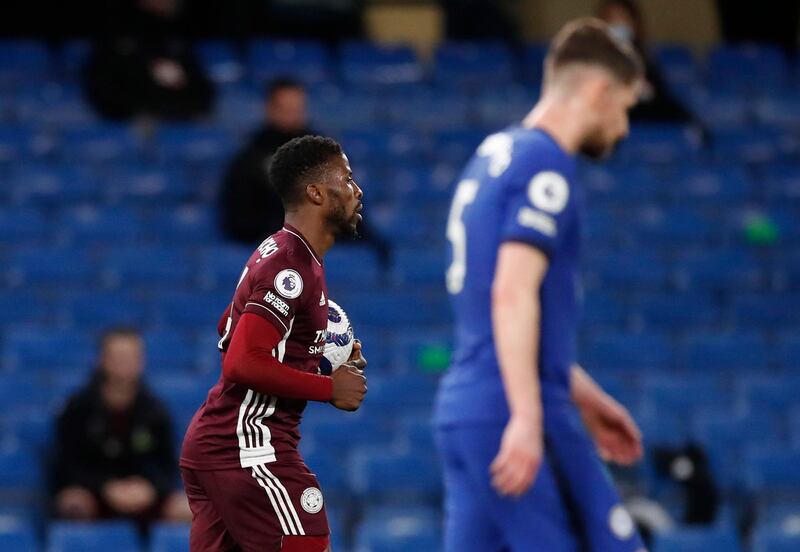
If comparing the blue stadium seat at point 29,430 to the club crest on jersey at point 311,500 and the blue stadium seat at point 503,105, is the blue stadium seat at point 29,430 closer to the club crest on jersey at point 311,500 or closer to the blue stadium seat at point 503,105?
the club crest on jersey at point 311,500

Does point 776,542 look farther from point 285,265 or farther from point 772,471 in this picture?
point 285,265

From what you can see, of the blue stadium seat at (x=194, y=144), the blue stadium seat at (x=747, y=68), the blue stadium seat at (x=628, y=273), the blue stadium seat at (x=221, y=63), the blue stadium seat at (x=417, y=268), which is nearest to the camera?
the blue stadium seat at (x=417, y=268)

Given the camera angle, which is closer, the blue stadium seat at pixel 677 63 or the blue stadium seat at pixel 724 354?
the blue stadium seat at pixel 724 354

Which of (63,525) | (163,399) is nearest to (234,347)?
(63,525)

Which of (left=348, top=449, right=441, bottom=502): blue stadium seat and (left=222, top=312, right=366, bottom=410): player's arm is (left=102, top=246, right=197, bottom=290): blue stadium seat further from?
(left=222, top=312, right=366, bottom=410): player's arm

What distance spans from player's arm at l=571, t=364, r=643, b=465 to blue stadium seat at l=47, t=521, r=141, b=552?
10.8ft

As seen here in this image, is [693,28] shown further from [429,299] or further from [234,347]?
[234,347]

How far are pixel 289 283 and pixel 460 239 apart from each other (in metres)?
0.41

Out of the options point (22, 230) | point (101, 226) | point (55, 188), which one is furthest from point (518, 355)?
point (55, 188)

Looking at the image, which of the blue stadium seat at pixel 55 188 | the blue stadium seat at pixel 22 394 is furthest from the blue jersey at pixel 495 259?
the blue stadium seat at pixel 55 188

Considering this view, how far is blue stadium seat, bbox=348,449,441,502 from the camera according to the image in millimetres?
6965

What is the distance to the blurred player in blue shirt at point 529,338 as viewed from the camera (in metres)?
3.13

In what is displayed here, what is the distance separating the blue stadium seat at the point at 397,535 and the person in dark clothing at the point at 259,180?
8.19 ft

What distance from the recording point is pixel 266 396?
343cm
